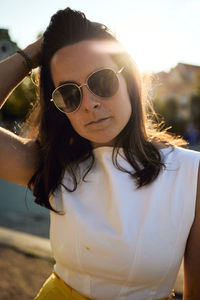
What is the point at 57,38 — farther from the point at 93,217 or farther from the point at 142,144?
the point at 93,217

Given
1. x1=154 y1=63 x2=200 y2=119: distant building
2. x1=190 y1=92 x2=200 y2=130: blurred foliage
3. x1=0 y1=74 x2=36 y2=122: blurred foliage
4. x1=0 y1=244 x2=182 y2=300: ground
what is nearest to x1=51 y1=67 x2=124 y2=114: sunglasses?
x1=0 y1=74 x2=36 y2=122: blurred foliage

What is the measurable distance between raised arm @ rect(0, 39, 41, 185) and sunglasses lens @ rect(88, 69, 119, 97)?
1.71 ft

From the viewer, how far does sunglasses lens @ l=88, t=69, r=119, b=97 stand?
60.8 inches

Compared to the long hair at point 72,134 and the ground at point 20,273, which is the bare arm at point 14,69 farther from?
the ground at point 20,273

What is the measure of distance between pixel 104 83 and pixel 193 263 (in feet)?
3.21

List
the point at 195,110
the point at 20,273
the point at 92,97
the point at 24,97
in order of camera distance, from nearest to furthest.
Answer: the point at 92,97 < the point at 20,273 < the point at 24,97 < the point at 195,110

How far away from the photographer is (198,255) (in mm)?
1534

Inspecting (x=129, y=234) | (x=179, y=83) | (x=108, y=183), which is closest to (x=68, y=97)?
(x=108, y=183)

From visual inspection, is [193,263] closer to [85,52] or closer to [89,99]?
[89,99]

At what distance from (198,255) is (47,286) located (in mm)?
797

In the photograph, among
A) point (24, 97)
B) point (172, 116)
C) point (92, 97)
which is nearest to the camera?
point (92, 97)

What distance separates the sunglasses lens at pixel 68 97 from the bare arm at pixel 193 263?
0.73m

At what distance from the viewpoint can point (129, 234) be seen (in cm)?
147

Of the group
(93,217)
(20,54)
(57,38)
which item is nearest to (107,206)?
(93,217)
